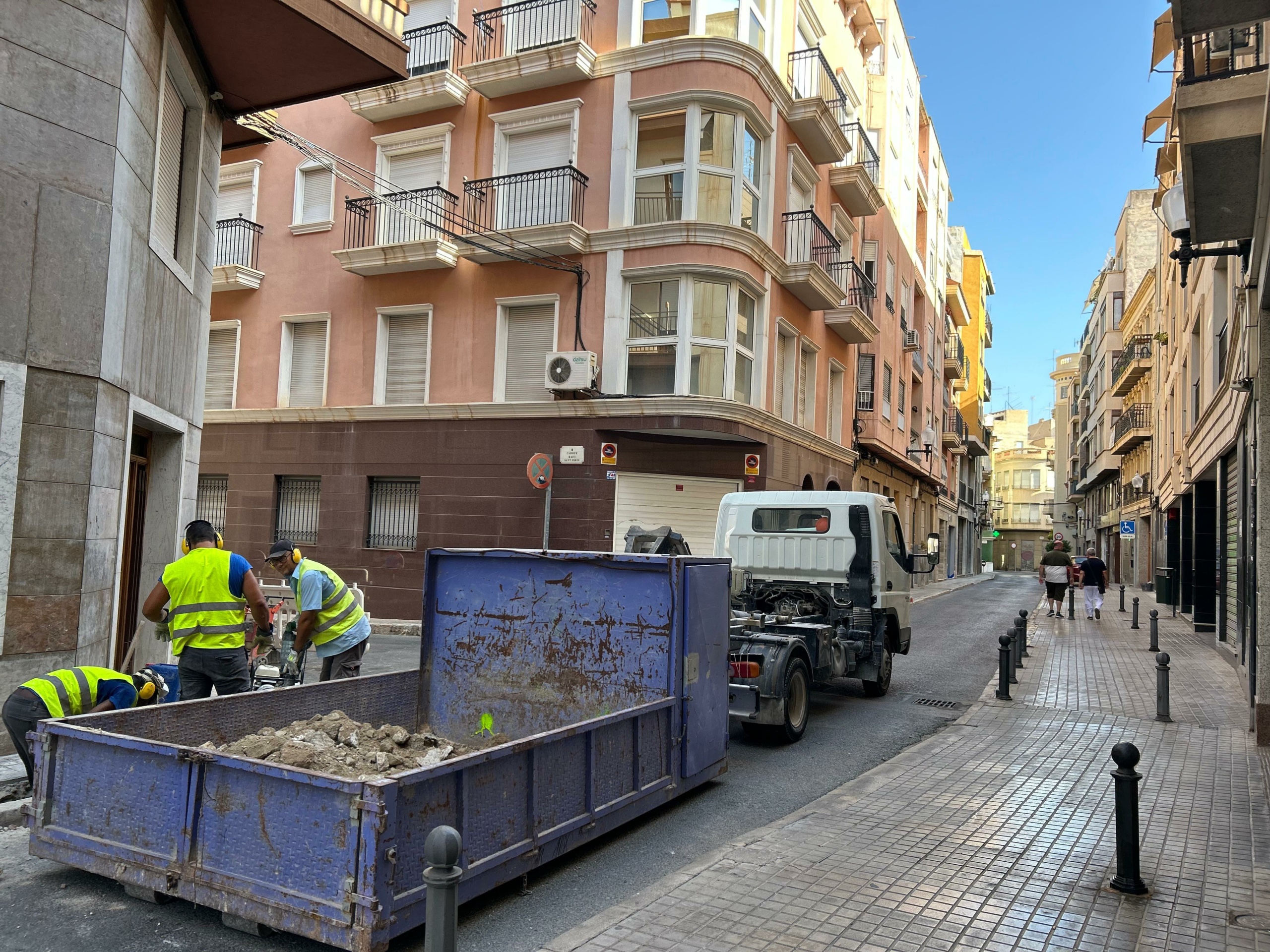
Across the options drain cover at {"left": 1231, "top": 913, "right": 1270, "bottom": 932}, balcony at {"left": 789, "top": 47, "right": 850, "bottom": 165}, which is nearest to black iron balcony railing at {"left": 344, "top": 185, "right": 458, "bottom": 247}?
balcony at {"left": 789, "top": 47, "right": 850, "bottom": 165}

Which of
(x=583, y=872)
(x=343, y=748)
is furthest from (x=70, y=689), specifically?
(x=583, y=872)

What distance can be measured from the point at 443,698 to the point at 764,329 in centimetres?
1216

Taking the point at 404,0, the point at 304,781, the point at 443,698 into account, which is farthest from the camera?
the point at 404,0

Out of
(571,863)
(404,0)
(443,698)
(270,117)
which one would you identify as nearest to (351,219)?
(270,117)

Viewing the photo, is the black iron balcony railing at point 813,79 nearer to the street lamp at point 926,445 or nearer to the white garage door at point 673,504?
the white garage door at point 673,504

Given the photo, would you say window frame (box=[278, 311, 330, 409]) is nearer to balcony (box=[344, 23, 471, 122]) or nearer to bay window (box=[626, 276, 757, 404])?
balcony (box=[344, 23, 471, 122])

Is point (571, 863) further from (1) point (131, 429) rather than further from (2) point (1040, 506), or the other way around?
(2) point (1040, 506)

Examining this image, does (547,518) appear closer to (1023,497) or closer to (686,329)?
(686,329)

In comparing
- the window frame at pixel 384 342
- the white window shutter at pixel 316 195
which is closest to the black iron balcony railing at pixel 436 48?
the white window shutter at pixel 316 195

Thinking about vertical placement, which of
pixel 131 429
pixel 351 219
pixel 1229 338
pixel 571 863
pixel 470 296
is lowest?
pixel 571 863

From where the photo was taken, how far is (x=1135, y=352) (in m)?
37.2

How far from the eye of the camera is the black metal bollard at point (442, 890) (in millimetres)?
2840

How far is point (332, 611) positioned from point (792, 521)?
5.33 meters

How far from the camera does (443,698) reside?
6.59 m
